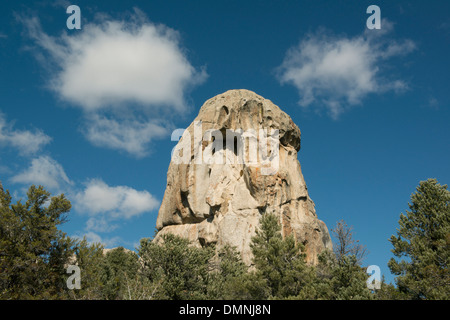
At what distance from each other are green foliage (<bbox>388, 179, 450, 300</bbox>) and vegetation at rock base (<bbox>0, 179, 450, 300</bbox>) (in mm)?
68

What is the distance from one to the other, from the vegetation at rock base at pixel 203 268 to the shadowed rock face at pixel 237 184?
1531 centimetres

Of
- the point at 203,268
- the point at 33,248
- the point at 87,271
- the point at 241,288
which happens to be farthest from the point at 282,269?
the point at 33,248

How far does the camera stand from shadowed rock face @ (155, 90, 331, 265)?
43.2 meters


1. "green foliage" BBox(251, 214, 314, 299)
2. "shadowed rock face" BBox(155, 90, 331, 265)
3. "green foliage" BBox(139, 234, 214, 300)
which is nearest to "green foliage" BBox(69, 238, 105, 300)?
"green foliage" BBox(139, 234, 214, 300)

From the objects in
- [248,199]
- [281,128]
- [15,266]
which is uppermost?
[281,128]

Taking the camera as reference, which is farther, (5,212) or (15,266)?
(5,212)

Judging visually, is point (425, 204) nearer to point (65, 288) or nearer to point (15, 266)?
point (65, 288)

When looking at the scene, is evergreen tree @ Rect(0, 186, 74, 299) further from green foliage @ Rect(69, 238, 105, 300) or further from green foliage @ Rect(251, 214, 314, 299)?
green foliage @ Rect(251, 214, 314, 299)

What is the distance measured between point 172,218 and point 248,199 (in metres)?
13.8

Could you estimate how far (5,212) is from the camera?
22844 mm

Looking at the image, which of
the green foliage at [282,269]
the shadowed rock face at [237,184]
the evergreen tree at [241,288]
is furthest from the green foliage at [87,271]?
the shadowed rock face at [237,184]

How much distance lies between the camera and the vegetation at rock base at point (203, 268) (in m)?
20.2
